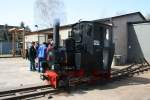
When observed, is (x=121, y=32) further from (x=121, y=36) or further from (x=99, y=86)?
(x=99, y=86)

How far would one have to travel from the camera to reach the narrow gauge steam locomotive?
1096 centimetres

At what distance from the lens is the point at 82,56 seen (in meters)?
11.5

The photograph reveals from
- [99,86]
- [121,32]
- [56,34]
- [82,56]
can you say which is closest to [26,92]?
[56,34]

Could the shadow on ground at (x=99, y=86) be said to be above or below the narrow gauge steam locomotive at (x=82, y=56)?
below

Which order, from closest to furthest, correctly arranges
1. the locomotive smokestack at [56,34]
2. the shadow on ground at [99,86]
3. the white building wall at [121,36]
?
the shadow on ground at [99,86] < the locomotive smokestack at [56,34] < the white building wall at [121,36]

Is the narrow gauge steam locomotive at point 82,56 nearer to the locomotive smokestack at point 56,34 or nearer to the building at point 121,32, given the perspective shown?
the locomotive smokestack at point 56,34

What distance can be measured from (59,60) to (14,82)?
9.63ft

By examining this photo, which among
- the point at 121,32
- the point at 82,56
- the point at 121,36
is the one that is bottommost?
Result: the point at 82,56

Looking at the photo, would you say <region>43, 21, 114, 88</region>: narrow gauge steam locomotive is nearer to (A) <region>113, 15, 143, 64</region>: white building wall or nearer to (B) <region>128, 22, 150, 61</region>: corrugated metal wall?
(A) <region>113, 15, 143, 64</region>: white building wall

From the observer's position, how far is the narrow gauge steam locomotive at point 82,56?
1096 cm

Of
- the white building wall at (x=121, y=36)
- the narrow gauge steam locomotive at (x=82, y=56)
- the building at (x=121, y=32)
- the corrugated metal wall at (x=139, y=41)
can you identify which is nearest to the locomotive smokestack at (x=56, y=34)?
the narrow gauge steam locomotive at (x=82, y=56)

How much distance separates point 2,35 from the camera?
2377 inches

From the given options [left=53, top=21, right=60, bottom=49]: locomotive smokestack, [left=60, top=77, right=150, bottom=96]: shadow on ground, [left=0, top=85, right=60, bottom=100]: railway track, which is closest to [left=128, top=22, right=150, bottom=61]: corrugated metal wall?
[left=60, top=77, right=150, bottom=96]: shadow on ground

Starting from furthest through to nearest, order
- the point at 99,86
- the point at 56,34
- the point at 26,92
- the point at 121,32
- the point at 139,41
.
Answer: the point at 139,41 → the point at 121,32 → the point at 99,86 → the point at 56,34 → the point at 26,92
